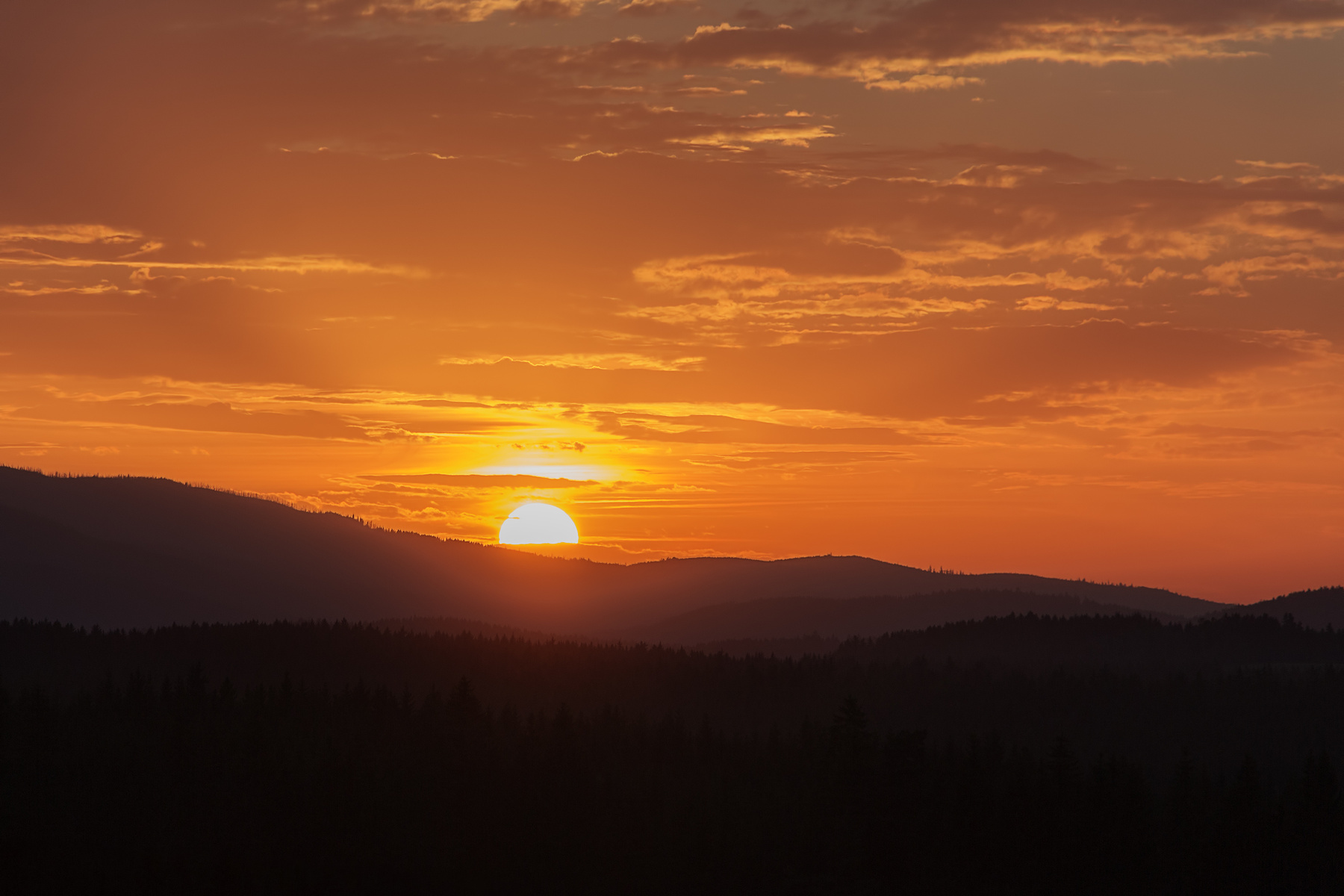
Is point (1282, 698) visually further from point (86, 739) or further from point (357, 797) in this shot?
point (86, 739)

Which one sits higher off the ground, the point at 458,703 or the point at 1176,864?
the point at 458,703

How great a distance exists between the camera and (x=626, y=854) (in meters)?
113

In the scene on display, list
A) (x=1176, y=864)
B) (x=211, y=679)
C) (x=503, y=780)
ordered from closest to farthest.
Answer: (x=1176, y=864) → (x=503, y=780) → (x=211, y=679)

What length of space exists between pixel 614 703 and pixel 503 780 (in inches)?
2807

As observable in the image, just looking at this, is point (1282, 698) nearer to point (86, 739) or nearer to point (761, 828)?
point (761, 828)

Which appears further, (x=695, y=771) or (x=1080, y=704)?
(x=1080, y=704)

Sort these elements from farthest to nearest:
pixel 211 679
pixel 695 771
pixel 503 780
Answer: pixel 211 679 < pixel 695 771 < pixel 503 780

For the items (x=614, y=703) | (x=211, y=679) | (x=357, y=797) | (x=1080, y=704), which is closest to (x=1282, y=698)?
(x=1080, y=704)

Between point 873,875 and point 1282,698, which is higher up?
point 1282,698

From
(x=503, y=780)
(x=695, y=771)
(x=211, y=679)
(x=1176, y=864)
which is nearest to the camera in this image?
(x=1176, y=864)

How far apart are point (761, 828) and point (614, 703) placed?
80.2 meters

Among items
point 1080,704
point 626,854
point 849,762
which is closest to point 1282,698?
point 1080,704

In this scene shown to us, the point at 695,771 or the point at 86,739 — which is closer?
the point at 86,739

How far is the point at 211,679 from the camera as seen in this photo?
194 meters
